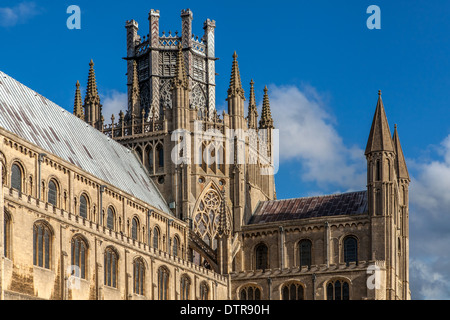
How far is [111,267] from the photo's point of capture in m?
91.1

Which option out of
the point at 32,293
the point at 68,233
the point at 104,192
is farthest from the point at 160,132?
the point at 32,293

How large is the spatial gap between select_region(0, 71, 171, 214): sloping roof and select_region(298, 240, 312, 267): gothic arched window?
546 inches

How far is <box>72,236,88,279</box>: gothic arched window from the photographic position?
85500 mm

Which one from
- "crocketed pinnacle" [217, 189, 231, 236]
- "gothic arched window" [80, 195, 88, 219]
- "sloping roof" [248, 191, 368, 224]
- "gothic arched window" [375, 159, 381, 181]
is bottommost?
"gothic arched window" [80, 195, 88, 219]

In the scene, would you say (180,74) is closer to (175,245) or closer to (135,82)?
(135,82)

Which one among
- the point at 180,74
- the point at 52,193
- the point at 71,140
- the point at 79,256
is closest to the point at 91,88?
the point at 180,74

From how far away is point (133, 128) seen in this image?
384 feet

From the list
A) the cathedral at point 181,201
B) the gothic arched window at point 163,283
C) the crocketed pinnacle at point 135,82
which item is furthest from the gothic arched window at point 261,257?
the crocketed pinnacle at point 135,82

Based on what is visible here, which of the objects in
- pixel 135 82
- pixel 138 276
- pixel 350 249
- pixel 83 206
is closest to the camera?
pixel 83 206

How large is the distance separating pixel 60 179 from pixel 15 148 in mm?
7030

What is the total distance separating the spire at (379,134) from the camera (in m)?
110

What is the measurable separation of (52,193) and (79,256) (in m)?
5.90

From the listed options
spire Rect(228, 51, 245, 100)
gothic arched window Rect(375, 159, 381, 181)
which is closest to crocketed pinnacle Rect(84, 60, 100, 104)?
spire Rect(228, 51, 245, 100)

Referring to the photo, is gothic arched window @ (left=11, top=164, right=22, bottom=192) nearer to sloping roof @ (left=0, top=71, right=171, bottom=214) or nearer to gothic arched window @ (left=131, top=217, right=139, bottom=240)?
sloping roof @ (left=0, top=71, right=171, bottom=214)
